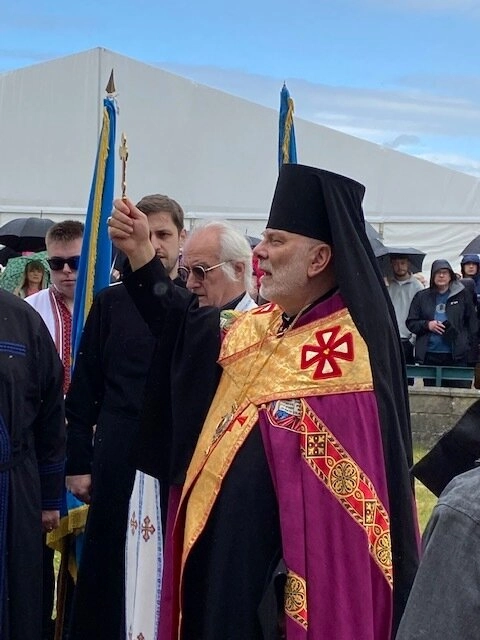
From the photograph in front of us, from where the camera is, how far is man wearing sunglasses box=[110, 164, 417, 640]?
120 inches

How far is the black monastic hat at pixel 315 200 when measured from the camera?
10.8 ft

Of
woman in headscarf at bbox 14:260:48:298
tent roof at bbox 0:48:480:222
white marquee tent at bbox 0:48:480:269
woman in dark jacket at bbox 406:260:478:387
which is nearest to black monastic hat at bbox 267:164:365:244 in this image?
woman in headscarf at bbox 14:260:48:298

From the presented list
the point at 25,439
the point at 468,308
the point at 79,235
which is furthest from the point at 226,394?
the point at 468,308

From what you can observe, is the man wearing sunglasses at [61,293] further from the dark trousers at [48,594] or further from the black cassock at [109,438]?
the black cassock at [109,438]

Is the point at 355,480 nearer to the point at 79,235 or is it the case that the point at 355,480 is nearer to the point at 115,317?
the point at 115,317

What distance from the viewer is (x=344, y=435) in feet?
10.2

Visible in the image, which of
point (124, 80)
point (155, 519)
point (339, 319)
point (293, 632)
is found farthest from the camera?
point (124, 80)

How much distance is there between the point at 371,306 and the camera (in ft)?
10.5

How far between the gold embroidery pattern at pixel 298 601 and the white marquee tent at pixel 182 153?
55.6 ft

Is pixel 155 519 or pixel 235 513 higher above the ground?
pixel 235 513

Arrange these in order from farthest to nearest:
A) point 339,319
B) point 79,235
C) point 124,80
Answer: point 124,80 → point 79,235 → point 339,319

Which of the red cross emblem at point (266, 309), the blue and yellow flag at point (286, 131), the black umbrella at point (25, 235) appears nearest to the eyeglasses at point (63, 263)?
the blue and yellow flag at point (286, 131)

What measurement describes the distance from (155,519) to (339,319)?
127cm

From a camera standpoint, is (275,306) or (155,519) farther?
(155,519)
